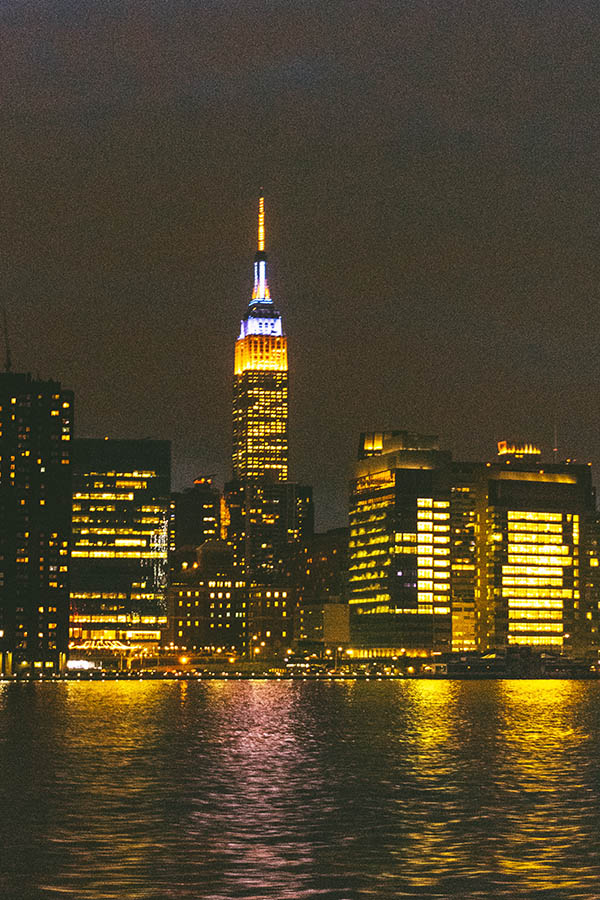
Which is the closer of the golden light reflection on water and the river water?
the river water

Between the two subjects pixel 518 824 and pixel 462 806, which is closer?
pixel 518 824

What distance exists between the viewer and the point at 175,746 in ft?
476

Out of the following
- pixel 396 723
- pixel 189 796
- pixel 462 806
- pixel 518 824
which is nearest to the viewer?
pixel 518 824

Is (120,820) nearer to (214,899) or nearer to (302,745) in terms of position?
(214,899)

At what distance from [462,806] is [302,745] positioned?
56.9 metres

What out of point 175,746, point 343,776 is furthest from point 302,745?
point 343,776

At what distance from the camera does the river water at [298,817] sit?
64062mm

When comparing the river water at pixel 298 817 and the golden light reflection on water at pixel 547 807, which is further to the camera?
the golden light reflection on water at pixel 547 807

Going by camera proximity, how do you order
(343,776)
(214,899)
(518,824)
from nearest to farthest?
(214,899), (518,824), (343,776)

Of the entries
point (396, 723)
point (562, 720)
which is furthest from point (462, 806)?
point (562, 720)

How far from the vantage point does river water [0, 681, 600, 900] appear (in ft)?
210

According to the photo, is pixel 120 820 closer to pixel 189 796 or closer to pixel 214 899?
pixel 189 796

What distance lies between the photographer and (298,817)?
3403 inches

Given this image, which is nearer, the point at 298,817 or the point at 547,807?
the point at 298,817
